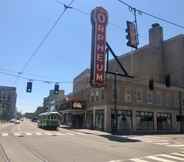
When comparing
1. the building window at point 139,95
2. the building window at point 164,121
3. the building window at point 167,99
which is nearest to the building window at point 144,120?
the building window at point 164,121

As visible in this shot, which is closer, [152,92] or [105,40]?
[105,40]

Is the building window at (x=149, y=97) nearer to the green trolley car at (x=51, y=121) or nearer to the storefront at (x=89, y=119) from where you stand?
the storefront at (x=89, y=119)

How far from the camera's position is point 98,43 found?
36.4m

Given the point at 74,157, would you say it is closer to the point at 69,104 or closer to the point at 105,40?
the point at 105,40

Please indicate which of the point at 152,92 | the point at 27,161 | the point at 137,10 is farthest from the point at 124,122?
the point at 27,161

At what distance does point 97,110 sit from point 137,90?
282 inches

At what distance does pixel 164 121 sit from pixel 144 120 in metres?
5.05

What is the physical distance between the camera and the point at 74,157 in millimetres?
15227

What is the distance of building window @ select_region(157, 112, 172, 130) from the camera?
5206 centimetres

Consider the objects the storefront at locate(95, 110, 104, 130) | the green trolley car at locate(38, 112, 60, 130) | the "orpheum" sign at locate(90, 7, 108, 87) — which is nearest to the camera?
the "orpheum" sign at locate(90, 7, 108, 87)

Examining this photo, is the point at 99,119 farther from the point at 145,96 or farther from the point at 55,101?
the point at 55,101

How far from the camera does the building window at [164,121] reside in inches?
2050

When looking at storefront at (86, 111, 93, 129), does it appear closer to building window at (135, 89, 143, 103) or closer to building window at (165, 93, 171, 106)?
building window at (135, 89, 143, 103)

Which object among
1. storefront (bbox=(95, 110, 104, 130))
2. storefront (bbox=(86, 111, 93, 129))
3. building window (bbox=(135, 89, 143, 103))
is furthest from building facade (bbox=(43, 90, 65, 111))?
building window (bbox=(135, 89, 143, 103))
